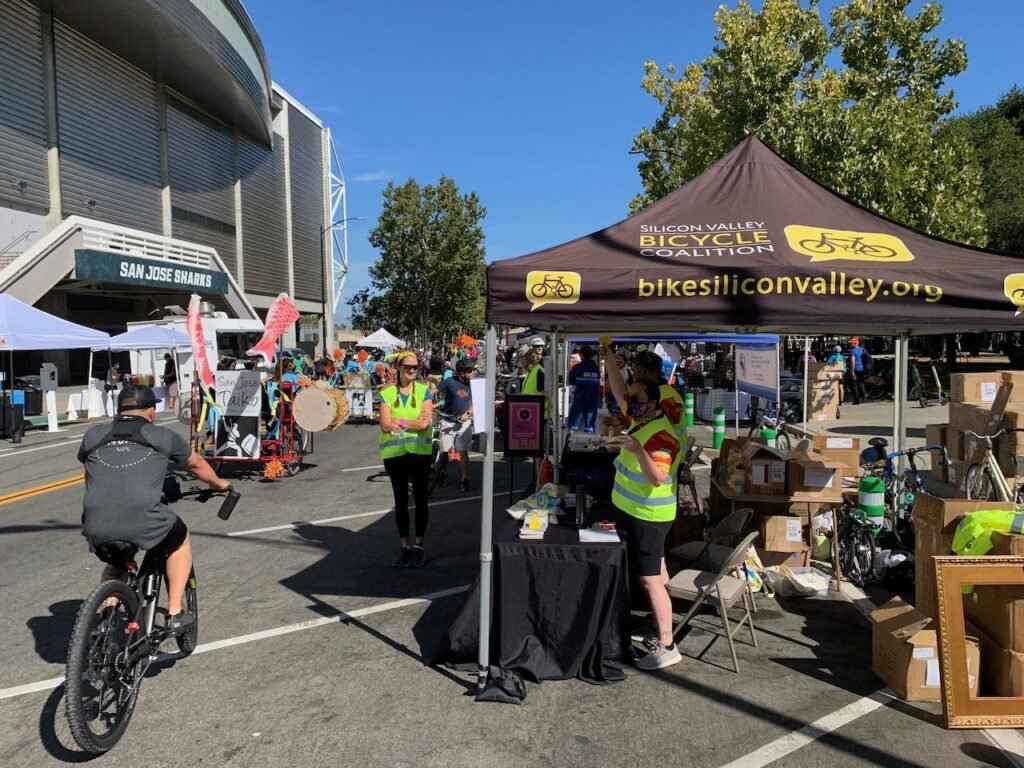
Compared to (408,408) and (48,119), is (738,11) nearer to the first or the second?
(408,408)

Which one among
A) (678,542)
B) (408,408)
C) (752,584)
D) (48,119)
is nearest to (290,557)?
(408,408)

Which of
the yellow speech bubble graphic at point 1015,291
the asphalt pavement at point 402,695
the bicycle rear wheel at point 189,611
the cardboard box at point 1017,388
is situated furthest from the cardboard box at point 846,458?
the bicycle rear wheel at point 189,611

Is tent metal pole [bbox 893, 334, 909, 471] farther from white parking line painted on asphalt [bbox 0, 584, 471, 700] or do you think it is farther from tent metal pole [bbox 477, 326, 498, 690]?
tent metal pole [bbox 477, 326, 498, 690]

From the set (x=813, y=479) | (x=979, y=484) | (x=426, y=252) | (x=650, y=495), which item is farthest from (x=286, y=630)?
(x=426, y=252)

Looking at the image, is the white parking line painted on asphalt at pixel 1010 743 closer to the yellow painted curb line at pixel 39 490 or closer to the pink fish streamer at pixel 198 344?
the pink fish streamer at pixel 198 344

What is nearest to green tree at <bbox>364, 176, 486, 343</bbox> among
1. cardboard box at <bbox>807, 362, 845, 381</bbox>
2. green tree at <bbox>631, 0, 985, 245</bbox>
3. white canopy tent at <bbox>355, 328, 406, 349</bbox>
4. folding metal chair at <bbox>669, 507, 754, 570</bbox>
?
white canopy tent at <bbox>355, 328, 406, 349</bbox>

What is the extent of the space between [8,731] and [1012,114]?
4631 cm

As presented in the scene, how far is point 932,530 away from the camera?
14.9 feet

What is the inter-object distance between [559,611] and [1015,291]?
3.10 meters

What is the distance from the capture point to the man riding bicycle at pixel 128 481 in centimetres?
354

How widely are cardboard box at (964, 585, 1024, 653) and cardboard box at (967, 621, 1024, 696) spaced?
0.10 ft

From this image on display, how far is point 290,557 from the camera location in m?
6.58

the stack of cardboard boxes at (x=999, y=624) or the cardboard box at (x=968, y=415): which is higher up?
the cardboard box at (x=968, y=415)

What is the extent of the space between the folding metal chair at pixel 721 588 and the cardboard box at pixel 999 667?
3.91 ft
